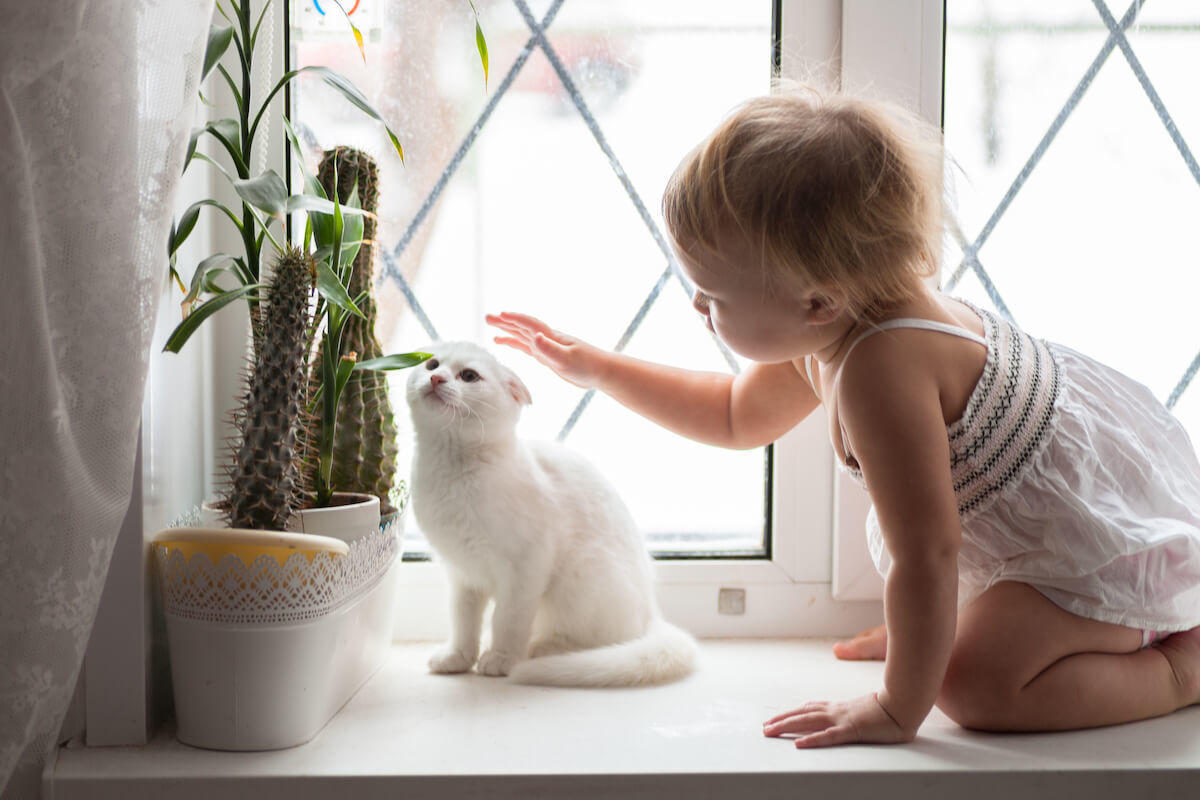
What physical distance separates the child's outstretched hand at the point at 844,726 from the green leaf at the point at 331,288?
579 mm

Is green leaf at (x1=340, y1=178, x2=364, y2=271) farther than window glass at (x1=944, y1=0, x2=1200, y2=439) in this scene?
No

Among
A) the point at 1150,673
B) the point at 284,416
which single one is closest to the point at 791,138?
the point at 284,416

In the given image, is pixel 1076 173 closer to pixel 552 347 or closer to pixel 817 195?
pixel 817 195

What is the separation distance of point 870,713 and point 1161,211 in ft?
2.78

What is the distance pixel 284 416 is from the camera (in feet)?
2.77

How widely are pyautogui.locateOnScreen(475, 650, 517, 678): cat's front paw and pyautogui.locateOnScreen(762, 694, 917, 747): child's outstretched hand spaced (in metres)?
0.31

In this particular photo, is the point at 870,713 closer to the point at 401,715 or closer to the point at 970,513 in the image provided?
the point at 970,513

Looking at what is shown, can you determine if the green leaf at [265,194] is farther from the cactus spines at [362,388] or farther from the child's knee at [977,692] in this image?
the child's knee at [977,692]

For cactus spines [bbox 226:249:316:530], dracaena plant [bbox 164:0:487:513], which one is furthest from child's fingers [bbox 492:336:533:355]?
cactus spines [bbox 226:249:316:530]

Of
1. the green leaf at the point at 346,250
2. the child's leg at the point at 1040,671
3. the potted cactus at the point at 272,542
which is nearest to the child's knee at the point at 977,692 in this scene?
the child's leg at the point at 1040,671

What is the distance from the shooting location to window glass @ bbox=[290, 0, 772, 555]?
1169 millimetres

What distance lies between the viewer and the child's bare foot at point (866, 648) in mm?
1117

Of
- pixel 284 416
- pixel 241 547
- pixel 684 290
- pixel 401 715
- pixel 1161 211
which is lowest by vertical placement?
pixel 401 715

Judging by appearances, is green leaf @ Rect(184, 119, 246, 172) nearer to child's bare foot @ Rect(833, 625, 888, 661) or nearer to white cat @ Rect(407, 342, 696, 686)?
white cat @ Rect(407, 342, 696, 686)
